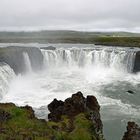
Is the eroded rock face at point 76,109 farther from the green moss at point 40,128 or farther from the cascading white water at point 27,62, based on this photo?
the cascading white water at point 27,62

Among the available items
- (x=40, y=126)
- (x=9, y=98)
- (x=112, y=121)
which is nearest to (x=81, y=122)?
(x=40, y=126)

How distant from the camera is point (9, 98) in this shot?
32.2 metres

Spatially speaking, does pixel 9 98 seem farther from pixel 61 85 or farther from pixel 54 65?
pixel 54 65

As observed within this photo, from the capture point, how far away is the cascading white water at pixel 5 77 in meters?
34.4

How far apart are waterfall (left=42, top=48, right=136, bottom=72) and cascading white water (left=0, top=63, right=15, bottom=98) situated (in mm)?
13602

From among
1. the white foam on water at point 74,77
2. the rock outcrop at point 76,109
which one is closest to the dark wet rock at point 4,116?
the rock outcrop at point 76,109

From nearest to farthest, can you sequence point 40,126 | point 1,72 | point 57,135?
point 57,135 < point 40,126 < point 1,72

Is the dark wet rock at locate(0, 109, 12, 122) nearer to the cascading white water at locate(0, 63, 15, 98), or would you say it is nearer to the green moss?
the green moss

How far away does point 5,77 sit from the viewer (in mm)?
37281

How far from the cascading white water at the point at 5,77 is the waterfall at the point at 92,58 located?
1360cm

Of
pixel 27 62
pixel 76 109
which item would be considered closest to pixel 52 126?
pixel 76 109

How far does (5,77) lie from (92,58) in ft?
67.9

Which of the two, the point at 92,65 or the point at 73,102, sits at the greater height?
the point at 73,102

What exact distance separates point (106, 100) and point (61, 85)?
9079 mm
